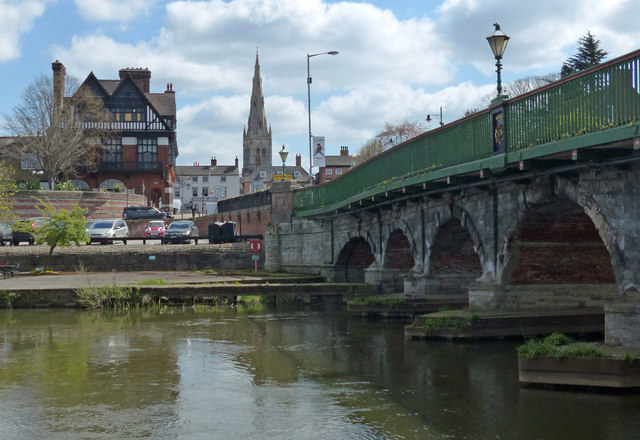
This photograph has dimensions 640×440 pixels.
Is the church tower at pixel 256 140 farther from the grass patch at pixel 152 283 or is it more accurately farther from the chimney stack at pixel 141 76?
the grass patch at pixel 152 283

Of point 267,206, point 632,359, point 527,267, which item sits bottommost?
point 632,359

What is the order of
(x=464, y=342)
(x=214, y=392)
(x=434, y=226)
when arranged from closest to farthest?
(x=214, y=392), (x=464, y=342), (x=434, y=226)

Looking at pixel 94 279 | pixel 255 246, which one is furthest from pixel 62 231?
pixel 255 246

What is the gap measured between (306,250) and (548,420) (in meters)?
30.6

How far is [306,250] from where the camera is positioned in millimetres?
43250

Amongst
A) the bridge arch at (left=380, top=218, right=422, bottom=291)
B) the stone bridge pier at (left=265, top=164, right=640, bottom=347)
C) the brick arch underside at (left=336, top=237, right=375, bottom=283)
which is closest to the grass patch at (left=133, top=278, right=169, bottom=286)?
the stone bridge pier at (left=265, top=164, right=640, bottom=347)

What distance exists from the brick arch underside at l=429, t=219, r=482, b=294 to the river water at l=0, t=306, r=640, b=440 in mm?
3483

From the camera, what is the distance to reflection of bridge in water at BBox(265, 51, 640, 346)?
15188 millimetres

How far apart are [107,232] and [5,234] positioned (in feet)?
20.8

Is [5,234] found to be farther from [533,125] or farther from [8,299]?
[533,125]

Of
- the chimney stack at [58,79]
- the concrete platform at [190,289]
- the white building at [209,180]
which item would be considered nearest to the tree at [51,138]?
the chimney stack at [58,79]

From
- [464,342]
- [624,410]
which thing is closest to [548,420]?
[624,410]

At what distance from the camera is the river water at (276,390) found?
12.8m

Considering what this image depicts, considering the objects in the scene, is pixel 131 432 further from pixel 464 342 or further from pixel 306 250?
pixel 306 250
